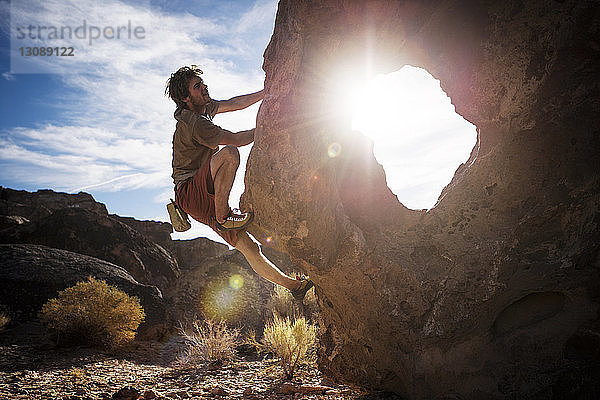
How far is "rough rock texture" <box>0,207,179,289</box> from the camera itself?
10.5m

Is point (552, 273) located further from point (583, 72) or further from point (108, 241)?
point (108, 241)

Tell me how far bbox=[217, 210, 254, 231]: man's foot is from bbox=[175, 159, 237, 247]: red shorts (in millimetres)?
114

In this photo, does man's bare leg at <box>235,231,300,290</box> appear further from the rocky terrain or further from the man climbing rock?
the rocky terrain

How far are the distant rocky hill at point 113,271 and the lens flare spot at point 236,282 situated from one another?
0.12m

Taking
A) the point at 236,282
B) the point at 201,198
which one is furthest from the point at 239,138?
the point at 236,282

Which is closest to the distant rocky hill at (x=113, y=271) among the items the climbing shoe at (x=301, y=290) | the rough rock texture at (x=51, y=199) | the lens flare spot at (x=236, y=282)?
the lens flare spot at (x=236, y=282)

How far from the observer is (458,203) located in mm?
2809

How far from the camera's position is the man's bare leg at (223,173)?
9.77 ft

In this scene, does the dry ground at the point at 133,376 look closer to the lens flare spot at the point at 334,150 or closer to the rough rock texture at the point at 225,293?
the lens flare spot at the point at 334,150

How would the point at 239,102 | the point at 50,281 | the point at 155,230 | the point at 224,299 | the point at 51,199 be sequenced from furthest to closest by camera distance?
the point at 51,199, the point at 155,230, the point at 224,299, the point at 50,281, the point at 239,102

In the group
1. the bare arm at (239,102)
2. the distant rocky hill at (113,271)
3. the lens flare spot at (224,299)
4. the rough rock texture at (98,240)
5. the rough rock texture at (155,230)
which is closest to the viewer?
the bare arm at (239,102)

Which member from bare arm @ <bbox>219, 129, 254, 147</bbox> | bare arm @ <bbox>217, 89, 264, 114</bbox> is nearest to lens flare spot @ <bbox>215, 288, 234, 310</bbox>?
bare arm @ <bbox>217, 89, 264, 114</bbox>

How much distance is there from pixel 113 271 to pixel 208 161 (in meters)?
6.30

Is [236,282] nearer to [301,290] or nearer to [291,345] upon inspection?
[291,345]
